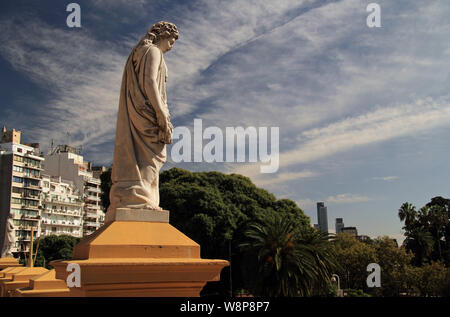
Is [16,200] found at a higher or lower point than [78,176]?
lower

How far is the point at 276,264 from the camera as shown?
2156cm

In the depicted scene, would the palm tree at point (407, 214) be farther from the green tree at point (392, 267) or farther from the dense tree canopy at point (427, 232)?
the green tree at point (392, 267)

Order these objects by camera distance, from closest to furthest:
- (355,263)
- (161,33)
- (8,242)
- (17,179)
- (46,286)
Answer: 1. (161,33)
2. (46,286)
3. (8,242)
4. (355,263)
5. (17,179)

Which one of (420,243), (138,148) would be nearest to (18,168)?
(420,243)

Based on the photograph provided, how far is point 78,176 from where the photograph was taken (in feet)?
218

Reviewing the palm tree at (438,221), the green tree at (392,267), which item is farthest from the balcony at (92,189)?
the palm tree at (438,221)

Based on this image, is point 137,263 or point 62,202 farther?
point 62,202

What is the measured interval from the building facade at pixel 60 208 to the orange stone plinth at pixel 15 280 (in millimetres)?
47883

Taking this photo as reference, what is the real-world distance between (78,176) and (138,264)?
222 ft

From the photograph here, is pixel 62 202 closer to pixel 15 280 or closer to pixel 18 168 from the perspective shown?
pixel 18 168

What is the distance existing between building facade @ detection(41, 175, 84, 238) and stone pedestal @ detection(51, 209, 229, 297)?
58.5m

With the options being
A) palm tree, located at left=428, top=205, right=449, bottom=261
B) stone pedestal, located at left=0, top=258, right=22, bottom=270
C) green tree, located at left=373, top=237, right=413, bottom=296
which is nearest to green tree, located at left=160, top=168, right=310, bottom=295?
green tree, located at left=373, top=237, right=413, bottom=296
